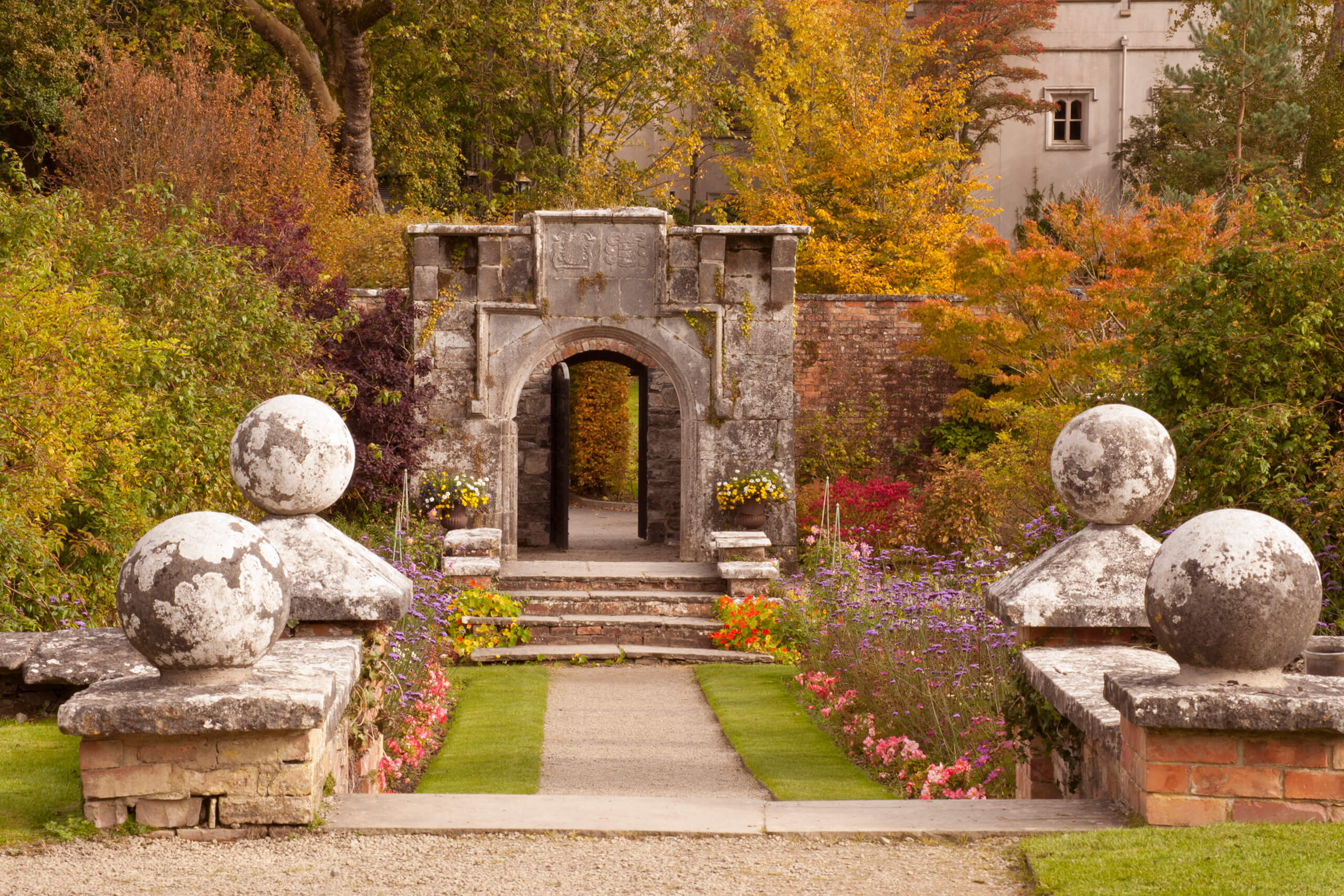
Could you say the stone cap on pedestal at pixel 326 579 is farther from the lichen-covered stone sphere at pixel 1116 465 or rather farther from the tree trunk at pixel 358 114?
the tree trunk at pixel 358 114

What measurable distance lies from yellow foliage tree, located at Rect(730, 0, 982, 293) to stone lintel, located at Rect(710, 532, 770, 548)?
861cm

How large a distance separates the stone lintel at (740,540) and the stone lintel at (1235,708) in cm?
825

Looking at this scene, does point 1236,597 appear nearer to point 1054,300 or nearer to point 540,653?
point 540,653

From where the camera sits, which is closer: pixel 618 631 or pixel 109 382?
pixel 109 382

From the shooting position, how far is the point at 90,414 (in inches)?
279

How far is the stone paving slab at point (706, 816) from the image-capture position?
3.78m

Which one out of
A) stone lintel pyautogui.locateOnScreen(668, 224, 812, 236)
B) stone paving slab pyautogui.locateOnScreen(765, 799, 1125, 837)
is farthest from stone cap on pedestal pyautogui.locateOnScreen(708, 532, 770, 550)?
stone paving slab pyautogui.locateOnScreen(765, 799, 1125, 837)

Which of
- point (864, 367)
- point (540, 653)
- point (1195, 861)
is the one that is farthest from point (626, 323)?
point (1195, 861)

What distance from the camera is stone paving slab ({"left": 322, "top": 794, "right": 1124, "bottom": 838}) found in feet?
12.4

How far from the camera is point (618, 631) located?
1123 cm

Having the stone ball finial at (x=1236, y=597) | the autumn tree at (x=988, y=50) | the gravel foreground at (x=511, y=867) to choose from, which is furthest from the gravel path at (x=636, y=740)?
the autumn tree at (x=988, y=50)

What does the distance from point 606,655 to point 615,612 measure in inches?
36.2

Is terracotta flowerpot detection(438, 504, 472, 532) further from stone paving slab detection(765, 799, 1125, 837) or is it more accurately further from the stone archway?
stone paving slab detection(765, 799, 1125, 837)

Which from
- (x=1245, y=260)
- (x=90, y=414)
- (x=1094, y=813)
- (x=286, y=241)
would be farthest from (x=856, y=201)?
(x=1094, y=813)
